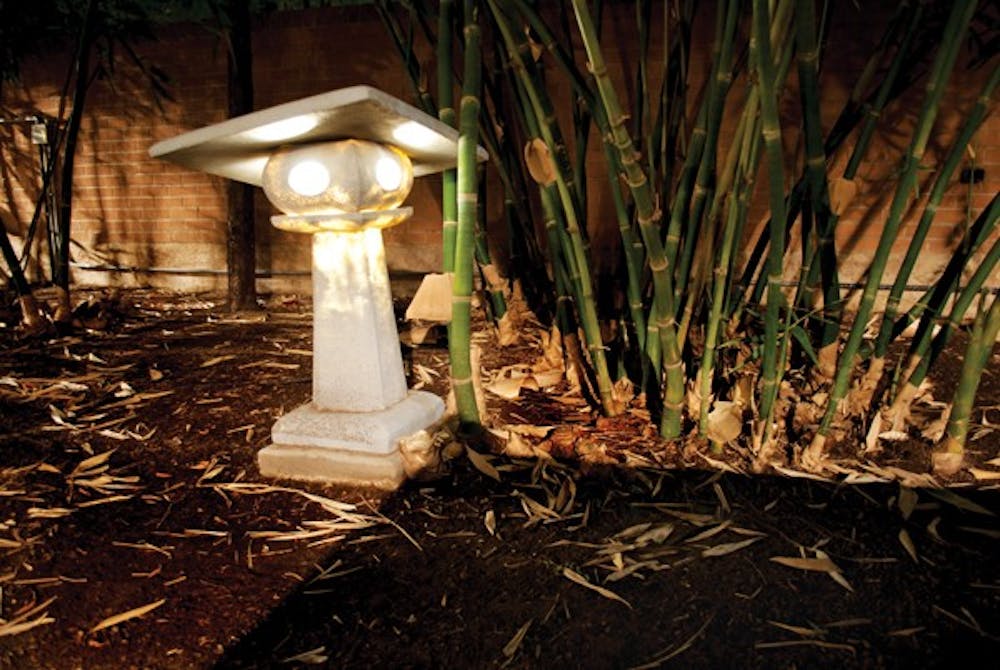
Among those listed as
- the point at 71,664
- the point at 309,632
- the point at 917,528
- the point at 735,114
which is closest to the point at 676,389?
the point at 917,528

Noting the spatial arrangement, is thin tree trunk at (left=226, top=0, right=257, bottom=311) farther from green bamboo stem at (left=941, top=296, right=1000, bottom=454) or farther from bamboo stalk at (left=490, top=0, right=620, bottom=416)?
green bamboo stem at (left=941, top=296, right=1000, bottom=454)

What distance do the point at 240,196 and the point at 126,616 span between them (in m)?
3.02

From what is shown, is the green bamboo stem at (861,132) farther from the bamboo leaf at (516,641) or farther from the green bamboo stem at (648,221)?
the bamboo leaf at (516,641)

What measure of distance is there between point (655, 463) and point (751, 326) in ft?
3.07

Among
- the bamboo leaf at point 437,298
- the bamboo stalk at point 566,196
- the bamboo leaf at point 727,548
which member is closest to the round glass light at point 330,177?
the bamboo leaf at point 437,298

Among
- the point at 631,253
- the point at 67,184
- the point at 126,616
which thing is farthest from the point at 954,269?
the point at 67,184

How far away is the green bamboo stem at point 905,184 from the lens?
1389mm

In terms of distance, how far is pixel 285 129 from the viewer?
1475mm

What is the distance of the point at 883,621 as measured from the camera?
1.17m

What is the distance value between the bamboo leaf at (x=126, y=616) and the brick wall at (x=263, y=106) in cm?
304

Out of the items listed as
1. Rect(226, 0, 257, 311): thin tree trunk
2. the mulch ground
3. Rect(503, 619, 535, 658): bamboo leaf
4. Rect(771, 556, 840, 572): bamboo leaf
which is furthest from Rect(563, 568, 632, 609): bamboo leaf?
Rect(226, 0, 257, 311): thin tree trunk

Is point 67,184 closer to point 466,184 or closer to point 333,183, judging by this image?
point 333,183

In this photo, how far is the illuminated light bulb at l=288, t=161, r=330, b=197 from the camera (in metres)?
1.55

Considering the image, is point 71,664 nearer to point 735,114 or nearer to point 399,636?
point 399,636
